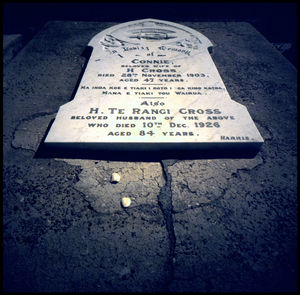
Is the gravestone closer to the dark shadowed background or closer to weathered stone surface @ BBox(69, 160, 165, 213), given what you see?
weathered stone surface @ BBox(69, 160, 165, 213)

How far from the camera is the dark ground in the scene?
1.08 m

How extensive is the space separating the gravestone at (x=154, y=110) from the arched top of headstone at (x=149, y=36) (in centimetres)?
16

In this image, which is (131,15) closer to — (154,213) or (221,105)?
(221,105)

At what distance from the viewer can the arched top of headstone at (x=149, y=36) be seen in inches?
98.7

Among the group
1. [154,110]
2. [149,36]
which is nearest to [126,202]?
[154,110]

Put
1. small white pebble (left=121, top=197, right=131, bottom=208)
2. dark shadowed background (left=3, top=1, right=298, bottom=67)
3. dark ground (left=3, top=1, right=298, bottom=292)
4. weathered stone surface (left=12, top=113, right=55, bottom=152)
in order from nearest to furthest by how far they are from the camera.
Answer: dark ground (left=3, top=1, right=298, bottom=292), small white pebble (left=121, top=197, right=131, bottom=208), weathered stone surface (left=12, top=113, right=55, bottom=152), dark shadowed background (left=3, top=1, right=298, bottom=67)

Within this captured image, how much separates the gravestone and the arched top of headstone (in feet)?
0.51

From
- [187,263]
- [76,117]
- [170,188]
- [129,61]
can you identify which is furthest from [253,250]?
[129,61]

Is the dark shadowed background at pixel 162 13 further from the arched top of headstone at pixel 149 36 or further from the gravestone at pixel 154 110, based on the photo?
the gravestone at pixel 154 110

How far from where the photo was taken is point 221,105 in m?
1.77

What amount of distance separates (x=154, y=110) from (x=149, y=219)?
2.98ft

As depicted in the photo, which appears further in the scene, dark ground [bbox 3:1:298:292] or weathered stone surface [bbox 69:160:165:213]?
weathered stone surface [bbox 69:160:165:213]

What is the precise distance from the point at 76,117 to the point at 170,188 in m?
0.99

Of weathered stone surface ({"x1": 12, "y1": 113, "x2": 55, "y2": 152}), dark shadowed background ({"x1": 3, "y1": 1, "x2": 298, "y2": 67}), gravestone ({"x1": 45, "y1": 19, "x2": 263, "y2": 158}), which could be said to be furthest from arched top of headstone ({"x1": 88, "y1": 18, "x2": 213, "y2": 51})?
weathered stone surface ({"x1": 12, "y1": 113, "x2": 55, "y2": 152})
